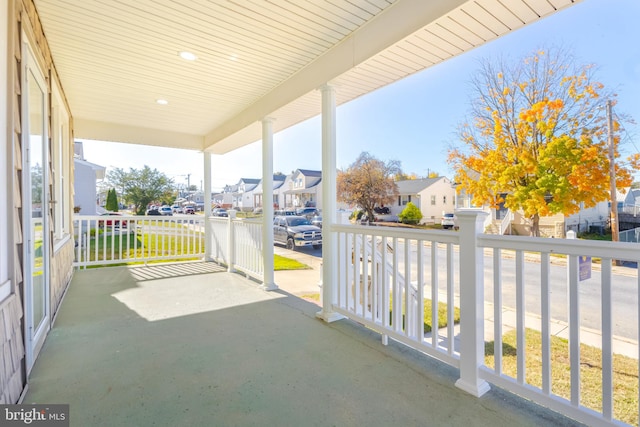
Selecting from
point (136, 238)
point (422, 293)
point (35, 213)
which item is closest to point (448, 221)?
point (422, 293)

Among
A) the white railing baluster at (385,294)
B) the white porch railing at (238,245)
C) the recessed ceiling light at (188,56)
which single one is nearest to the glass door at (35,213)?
the recessed ceiling light at (188,56)

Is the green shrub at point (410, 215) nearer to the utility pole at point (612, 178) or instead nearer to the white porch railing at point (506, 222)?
the white porch railing at point (506, 222)

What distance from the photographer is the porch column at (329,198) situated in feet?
9.70

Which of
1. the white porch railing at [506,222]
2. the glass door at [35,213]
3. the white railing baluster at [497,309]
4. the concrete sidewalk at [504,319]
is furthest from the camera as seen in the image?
the concrete sidewalk at [504,319]

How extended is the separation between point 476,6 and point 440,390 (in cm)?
232

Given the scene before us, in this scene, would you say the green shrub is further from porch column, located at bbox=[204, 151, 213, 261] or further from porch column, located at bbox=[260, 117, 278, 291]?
porch column, located at bbox=[204, 151, 213, 261]

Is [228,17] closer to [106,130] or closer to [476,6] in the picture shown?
[476,6]

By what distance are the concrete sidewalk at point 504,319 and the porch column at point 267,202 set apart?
775 millimetres

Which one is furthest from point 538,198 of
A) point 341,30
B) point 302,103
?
point 302,103

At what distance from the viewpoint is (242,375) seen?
200 centimetres

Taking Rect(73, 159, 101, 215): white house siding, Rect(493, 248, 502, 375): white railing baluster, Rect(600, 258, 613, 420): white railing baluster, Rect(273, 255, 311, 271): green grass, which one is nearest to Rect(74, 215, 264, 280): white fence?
Rect(273, 255, 311, 271): green grass

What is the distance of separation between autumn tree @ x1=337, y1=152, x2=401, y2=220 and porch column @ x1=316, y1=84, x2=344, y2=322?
53 centimetres

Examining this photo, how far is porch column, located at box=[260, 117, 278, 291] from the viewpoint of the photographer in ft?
13.4

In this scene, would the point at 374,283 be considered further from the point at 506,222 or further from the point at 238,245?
the point at 238,245
